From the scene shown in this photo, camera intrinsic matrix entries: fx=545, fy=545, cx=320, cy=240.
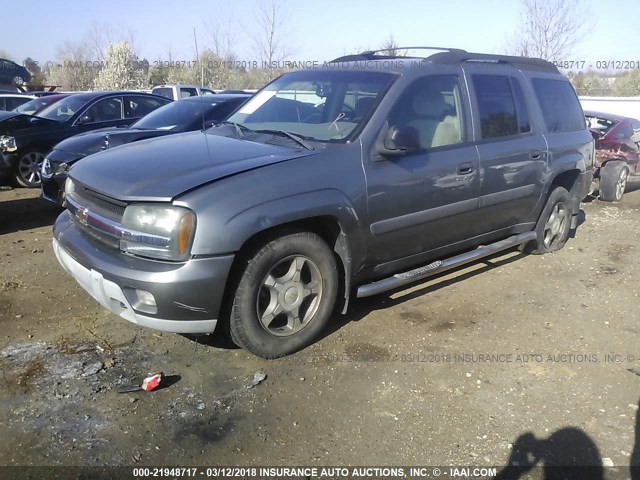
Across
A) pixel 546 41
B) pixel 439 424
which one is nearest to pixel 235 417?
pixel 439 424

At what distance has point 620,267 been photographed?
575cm

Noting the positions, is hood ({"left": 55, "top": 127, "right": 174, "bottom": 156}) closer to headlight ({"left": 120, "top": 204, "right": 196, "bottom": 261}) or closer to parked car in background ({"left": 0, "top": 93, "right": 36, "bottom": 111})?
headlight ({"left": 120, "top": 204, "right": 196, "bottom": 261})

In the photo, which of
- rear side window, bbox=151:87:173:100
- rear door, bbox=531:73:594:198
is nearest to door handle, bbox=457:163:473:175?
rear door, bbox=531:73:594:198

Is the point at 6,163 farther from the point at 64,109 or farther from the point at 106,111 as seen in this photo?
the point at 106,111

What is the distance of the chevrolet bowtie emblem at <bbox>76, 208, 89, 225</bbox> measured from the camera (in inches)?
135

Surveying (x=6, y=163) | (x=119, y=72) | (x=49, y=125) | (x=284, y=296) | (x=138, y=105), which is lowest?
(x=284, y=296)

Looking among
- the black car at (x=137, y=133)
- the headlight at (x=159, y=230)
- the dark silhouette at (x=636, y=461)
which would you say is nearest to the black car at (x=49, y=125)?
the black car at (x=137, y=133)

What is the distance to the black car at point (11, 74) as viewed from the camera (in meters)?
22.7

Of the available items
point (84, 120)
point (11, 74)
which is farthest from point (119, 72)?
point (84, 120)

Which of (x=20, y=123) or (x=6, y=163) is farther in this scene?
(x=20, y=123)

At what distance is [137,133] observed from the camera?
6738 mm

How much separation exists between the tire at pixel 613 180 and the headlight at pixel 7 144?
9.55m

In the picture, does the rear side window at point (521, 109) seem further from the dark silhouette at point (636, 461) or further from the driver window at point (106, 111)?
the driver window at point (106, 111)

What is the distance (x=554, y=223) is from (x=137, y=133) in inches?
196
